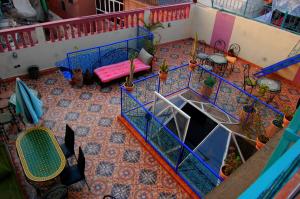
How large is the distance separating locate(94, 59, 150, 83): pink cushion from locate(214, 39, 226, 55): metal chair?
366 cm

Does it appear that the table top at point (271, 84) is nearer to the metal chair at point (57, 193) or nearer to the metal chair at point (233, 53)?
the metal chair at point (233, 53)

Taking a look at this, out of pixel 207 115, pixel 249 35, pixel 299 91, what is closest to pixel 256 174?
pixel 207 115

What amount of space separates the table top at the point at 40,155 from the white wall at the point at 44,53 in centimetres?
350

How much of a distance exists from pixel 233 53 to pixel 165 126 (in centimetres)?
573

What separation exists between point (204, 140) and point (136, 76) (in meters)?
3.65

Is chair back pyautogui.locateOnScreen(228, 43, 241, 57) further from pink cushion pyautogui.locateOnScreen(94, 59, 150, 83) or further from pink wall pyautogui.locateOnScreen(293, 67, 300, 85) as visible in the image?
pink cushion pyautogui.locateOnScreen(94, 59, 150, 83)

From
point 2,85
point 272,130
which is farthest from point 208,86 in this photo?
point 2,85

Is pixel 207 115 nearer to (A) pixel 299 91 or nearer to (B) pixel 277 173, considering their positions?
(A) pixel 299 91

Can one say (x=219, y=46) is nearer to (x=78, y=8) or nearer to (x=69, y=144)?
(x=69, y=144)

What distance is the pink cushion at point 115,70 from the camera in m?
7.86

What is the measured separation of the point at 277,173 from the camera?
48.9 inches

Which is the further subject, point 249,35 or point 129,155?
point 249,35

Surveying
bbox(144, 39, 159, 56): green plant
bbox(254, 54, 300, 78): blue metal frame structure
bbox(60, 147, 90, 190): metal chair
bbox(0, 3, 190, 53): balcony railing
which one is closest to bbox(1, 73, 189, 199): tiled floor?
bbox(60, 147, 90, 190): metal chair

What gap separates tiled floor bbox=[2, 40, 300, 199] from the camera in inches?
202
